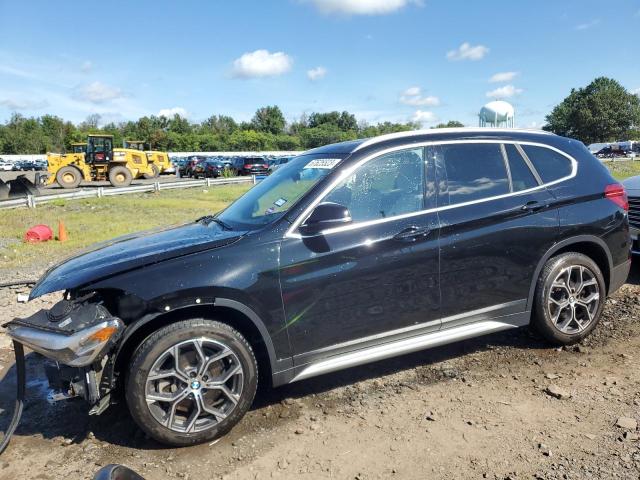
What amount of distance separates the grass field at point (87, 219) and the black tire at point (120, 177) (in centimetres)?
630

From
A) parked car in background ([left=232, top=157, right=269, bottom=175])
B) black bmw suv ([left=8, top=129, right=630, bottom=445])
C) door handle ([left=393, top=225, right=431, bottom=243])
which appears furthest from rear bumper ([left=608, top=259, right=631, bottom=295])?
parked car in background ([left=232, top=157, right=269, bottom=175])

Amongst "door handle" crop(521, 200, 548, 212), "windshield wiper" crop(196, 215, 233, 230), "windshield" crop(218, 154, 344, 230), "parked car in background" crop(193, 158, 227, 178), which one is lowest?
"windshield wiper" crop(196, 215, 233, 230)

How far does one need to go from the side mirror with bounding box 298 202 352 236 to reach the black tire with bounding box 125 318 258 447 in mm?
837

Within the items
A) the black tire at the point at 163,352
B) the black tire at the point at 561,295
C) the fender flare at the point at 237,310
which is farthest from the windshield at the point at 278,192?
the black tire at the point at 561,295

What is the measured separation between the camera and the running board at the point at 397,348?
11.1ft

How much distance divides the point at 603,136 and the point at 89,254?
10899 cm

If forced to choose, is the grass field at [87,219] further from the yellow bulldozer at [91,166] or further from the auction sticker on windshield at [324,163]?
the auction sticker on windshield at [324,163]

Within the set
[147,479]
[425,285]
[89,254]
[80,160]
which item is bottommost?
[147,479]

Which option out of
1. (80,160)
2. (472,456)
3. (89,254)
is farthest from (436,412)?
(80,160)

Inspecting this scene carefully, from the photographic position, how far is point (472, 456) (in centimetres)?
288

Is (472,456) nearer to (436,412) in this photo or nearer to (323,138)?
(436,412)

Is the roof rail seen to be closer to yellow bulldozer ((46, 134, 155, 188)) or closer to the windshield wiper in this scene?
the windshield wiper

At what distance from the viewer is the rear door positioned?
3.74m

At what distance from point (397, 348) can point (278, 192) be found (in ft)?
4.99
